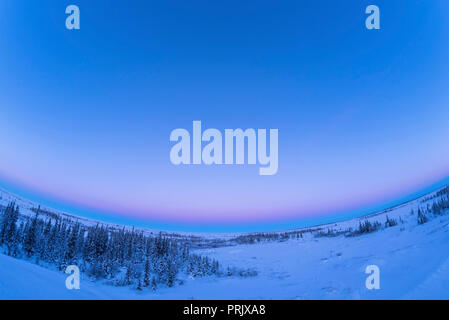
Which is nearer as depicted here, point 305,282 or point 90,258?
point 305,282

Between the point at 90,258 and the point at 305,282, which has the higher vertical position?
the point at 90,258

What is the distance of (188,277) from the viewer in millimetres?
9461

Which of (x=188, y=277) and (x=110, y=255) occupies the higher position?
(x=110, y=255)

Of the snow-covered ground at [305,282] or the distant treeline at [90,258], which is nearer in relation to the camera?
the snow-covered ground at [305,282]

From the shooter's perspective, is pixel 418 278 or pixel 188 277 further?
pixel 188 277

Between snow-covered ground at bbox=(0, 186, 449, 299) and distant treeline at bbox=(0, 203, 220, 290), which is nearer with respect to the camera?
snow-covered ground at bbox=(0, 186, 449, 299)

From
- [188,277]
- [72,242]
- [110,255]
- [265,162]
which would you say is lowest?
[188,277]

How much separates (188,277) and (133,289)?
2.60 metres
